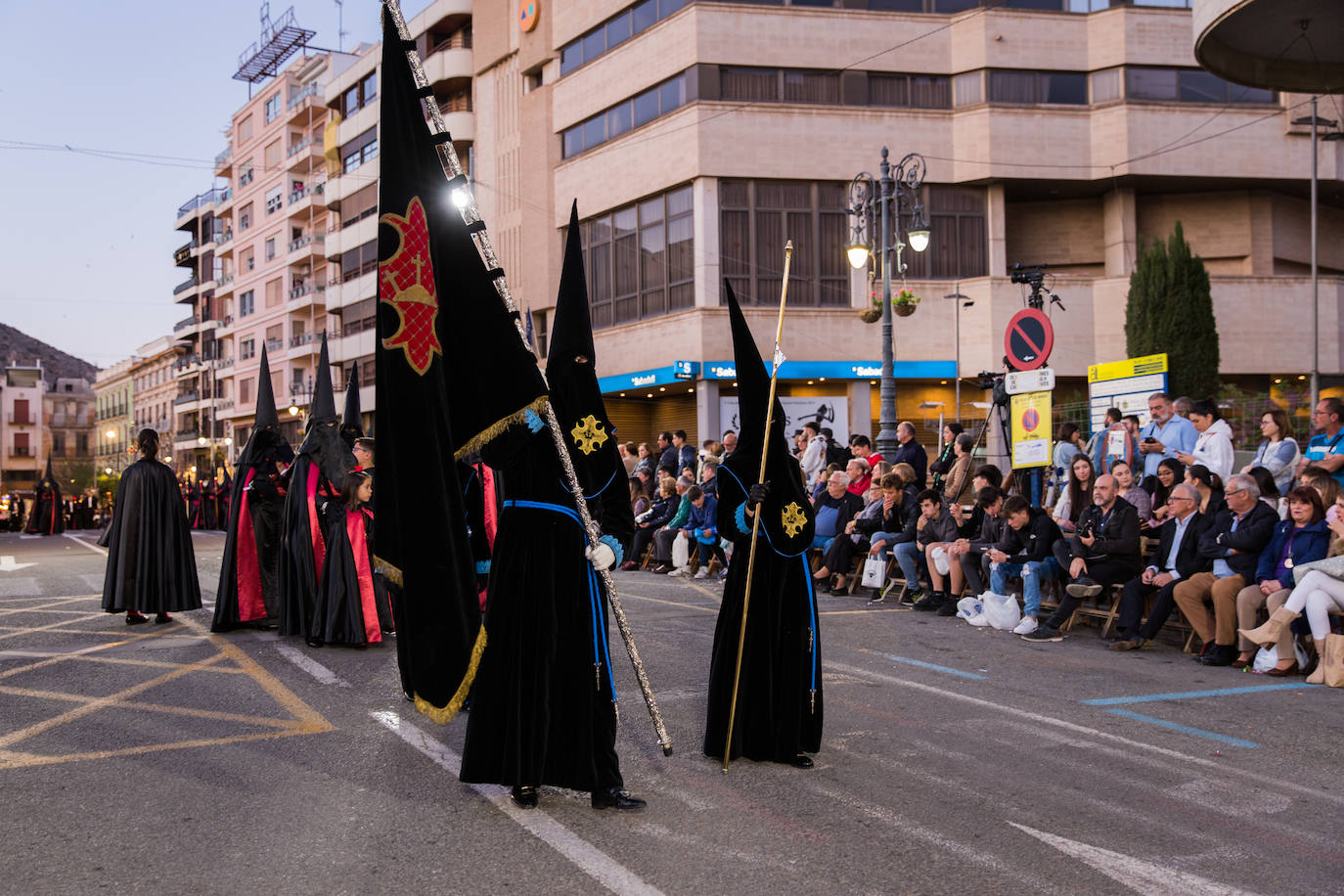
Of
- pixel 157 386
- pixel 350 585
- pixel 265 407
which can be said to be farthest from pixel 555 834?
pixel 157 386

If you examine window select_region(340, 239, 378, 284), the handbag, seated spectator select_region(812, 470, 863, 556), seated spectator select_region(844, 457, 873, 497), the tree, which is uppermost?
window select_region(340, 239, 378, 284)

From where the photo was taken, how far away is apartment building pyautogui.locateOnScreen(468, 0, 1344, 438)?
30.0 m

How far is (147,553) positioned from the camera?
1083cm

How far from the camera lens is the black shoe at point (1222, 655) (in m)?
8.63

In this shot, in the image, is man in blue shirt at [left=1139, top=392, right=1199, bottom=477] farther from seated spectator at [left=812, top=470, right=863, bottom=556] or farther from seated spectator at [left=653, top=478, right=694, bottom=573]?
seated spectator at [left=653, top=478, right=694, bottom=573]

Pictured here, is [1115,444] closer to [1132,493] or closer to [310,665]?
[1132,493]

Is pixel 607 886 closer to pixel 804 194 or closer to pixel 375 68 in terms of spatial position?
pixel 804 194

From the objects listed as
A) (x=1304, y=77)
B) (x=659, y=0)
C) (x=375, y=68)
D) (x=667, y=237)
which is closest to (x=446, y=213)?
(x=1304, y=77)

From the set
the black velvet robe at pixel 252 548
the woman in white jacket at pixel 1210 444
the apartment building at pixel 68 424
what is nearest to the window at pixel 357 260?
the black velvet robe at pixel 252 548

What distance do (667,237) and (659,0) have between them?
275 inches

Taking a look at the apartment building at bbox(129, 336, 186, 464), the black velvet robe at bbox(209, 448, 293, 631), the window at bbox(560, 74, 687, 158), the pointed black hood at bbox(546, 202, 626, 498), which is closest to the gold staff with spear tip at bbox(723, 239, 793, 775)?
the pointed black hood at bbox(546, 202, 626, 498)

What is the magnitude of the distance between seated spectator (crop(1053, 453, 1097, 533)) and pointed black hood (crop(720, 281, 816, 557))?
20.6 feet

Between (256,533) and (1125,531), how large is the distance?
844 centimetres

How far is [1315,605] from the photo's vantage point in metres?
8.03
